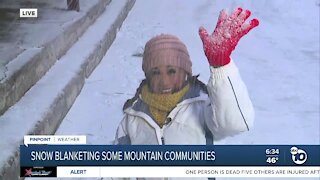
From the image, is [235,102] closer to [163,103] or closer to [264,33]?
[163,103]

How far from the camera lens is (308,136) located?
209cm

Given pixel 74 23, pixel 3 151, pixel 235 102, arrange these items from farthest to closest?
pixel 74 23, pixel 3 151, pixel 235 102

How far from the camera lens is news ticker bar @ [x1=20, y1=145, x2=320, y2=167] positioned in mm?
1965

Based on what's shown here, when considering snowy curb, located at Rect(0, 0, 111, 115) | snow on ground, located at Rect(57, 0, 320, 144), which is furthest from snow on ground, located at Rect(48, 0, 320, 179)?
snowy curb, located at Rect(0, 0, 111, 115)

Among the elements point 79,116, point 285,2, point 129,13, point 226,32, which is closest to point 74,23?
point 129,13

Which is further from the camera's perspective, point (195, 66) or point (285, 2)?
point (285, 2)

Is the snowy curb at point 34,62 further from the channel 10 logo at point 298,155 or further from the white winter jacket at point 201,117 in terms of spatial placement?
the channel 10 logo at point 298,155

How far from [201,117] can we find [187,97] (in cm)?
9

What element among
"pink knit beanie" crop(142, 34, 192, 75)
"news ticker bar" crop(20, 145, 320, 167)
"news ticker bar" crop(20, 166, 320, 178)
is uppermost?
"pink knit beanie" crop(142, 34, 192, 75)

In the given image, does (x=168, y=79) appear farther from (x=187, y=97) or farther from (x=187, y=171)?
(x=187, y=171)

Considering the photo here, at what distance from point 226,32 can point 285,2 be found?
58cm

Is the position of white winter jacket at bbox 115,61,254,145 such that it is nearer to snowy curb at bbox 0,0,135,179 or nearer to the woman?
the woman

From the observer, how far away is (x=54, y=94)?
8.15 ft

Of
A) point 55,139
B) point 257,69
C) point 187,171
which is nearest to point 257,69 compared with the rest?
point 257,69
